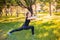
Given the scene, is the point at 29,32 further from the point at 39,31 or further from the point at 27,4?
the point at 27,4

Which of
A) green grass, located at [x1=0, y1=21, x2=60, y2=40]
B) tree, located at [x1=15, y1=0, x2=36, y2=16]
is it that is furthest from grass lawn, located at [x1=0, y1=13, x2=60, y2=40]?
tree, located at [x1=15, y1=0, x2=36, y2=16]

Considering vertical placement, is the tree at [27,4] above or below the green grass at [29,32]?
above

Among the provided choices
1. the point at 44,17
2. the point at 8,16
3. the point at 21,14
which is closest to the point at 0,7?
the point at 8,16

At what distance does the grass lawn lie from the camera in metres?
2.41

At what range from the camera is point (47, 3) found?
2496 millimetres

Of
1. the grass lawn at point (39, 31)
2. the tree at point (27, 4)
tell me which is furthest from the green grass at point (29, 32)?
the tree at point (27, 4)

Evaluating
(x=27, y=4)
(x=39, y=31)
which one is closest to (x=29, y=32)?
(x=39, y=31)

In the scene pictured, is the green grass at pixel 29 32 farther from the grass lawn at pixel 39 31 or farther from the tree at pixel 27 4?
the tree at pixel 27 4

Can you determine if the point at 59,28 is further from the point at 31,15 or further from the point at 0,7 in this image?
the point at 0,7

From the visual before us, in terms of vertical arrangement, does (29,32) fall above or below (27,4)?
below

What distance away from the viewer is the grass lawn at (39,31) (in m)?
2.41

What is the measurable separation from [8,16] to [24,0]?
0.37 meters

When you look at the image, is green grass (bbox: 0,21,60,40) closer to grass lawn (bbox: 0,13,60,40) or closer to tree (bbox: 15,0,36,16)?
grass lawn (bbox: 0,13,60,40)

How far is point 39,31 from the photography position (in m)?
2.50
